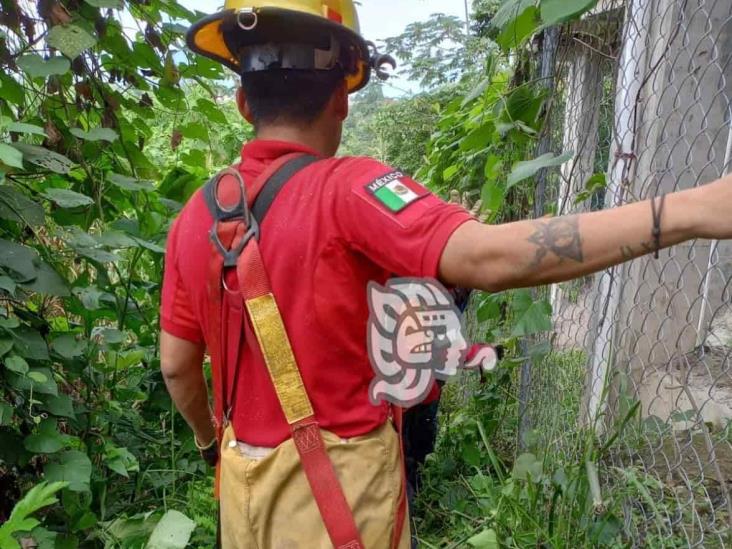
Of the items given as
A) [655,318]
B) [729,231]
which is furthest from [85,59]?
[729,231]

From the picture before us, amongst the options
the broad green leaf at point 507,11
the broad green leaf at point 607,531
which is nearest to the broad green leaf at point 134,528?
the broad green leaf at point 607,531

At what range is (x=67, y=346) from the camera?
2082mm

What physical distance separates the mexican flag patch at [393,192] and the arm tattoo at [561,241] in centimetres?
Answer: 20

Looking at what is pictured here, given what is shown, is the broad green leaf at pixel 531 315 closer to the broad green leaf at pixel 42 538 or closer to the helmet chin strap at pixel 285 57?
the helmet chin strap at pixel 285 57

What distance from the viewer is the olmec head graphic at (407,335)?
1217 mm

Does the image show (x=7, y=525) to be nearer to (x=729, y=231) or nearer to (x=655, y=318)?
(x=729, y=231)

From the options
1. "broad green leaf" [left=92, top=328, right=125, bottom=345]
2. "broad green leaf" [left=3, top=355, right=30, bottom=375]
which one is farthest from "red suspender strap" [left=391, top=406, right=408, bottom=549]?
"broad green leaf" [left=92, top=328, right=125, bottom=345]

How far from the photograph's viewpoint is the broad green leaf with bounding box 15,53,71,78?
6.27 ft

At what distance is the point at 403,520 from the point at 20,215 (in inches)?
54.2

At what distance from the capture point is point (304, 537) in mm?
1245

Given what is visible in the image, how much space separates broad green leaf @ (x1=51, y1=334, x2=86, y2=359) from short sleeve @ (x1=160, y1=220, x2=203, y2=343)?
0.77 metres

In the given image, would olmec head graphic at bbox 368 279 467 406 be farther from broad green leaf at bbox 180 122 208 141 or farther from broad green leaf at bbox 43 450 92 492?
broad green leaf at bbox 180 122 208 141

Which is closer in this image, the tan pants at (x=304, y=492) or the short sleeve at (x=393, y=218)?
the short sleeve at (x=393, y=218)

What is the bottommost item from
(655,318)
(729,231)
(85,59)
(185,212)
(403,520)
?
(403,520)
